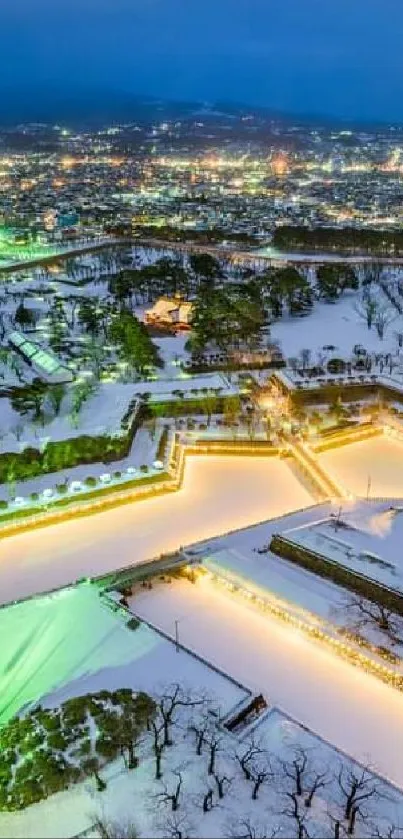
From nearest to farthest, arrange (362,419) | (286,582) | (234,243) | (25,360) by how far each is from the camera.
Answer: (286,582) → (362,419) → (25,360) → (234,243)

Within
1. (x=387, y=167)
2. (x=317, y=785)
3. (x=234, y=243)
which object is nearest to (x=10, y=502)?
(x=317, y=785)

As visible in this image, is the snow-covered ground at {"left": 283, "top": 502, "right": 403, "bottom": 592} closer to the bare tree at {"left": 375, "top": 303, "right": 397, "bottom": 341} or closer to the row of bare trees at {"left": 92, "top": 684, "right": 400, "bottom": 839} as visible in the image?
the row of bare trees at {"left": 92, "top": 684, "right": 400, "bottom": 839}

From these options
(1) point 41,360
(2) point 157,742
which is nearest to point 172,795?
(2) point 157,742

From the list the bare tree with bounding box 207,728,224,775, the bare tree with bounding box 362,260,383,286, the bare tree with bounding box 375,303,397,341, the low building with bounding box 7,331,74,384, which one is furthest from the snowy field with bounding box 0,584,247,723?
the bare tree with bounding box 362,260,383,286

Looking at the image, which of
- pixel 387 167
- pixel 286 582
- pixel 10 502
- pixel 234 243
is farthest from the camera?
pixel 387 167

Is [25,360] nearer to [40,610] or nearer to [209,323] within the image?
[209,323]
